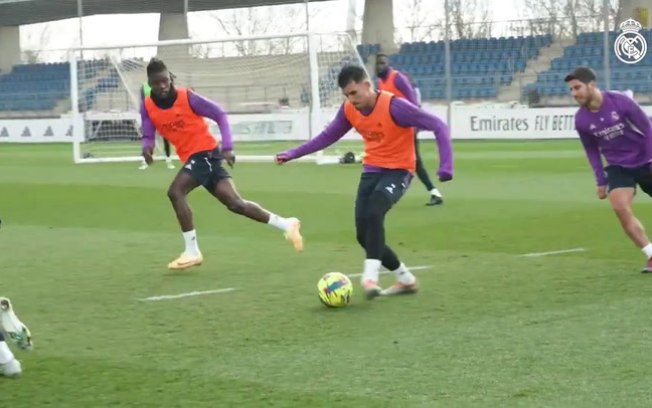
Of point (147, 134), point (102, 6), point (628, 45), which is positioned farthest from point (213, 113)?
point (102, 6)

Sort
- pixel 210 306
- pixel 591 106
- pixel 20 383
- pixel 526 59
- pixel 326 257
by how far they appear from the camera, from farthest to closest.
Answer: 1. pixel 526 59
2. pixel 326 257
3. pixel 591 106
4. pixel 210 306
5. pixel 20 383

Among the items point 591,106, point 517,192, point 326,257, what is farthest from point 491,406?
point 517,192

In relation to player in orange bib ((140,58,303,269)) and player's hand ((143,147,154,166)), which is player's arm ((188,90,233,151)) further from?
player's hand ((143,147,154,166))

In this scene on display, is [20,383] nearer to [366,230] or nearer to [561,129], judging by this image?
[366,230]

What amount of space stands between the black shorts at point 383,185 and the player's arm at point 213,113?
232cm

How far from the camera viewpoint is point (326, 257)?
498 inches

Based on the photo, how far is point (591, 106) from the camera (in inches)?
427

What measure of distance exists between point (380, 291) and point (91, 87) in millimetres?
25990

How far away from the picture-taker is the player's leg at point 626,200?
10914 mm

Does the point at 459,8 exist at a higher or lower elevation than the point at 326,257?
higher

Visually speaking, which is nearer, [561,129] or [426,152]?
[426,152]

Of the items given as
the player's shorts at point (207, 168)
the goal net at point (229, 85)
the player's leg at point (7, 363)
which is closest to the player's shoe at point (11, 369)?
the player's leg at point (7, 363)

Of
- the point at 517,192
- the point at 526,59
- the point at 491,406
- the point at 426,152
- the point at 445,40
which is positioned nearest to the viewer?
the point at 491,406

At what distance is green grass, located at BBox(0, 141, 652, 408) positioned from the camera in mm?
6711
